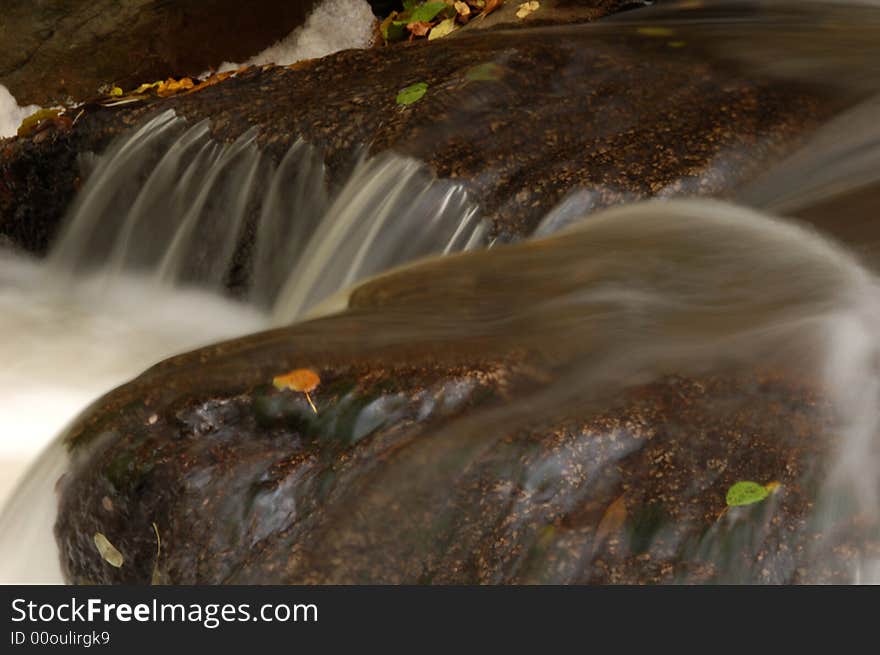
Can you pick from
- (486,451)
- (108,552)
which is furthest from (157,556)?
(486,451)

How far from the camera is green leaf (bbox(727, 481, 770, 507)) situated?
258 centimetres

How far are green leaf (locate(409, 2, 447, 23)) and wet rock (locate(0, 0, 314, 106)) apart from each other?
0.72m

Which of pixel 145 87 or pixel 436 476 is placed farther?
pixel 145 87

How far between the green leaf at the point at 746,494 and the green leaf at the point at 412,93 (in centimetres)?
233

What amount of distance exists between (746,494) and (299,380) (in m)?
0.96

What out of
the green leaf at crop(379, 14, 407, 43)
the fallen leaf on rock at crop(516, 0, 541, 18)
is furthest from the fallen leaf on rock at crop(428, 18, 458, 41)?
the fallen leaf on rock at crop(516, 0, 541, 18)

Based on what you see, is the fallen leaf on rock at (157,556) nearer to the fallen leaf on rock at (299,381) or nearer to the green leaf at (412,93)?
the fallen leaf on rock at (299,381)

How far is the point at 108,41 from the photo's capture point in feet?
19.9

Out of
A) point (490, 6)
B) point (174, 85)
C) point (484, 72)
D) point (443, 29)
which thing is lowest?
point (443, 29)

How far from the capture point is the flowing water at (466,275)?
9.52ft

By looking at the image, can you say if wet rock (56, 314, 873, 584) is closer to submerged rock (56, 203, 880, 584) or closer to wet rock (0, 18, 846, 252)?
submerged rock (56, 203, 880, 584)

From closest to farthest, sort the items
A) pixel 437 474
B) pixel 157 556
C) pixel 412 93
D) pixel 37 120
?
1. pixel 437 474
2. pixel 157 556
3. pixel 412 93
4. pixel 37 120

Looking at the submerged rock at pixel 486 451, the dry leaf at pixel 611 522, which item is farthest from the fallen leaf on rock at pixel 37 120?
the dry leaf at pixel 611 522

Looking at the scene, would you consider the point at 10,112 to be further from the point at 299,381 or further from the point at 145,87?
the point at 299,381
